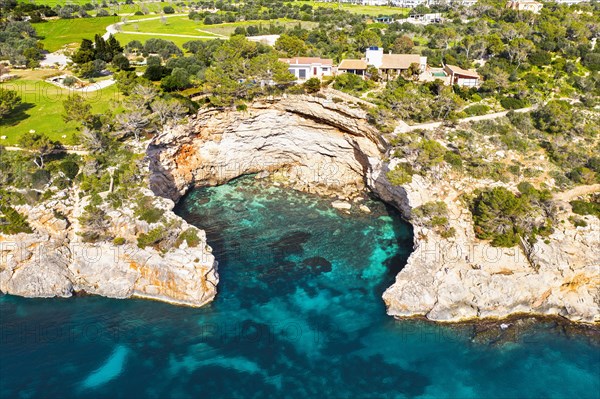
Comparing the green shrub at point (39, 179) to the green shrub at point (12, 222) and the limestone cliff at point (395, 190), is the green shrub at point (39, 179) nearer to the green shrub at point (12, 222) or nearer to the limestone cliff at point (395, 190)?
the green shrub at point (12, 222)

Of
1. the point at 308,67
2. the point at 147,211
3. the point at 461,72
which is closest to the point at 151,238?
the point at 147,211

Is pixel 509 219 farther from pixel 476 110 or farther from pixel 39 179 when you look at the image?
pixel 39 179

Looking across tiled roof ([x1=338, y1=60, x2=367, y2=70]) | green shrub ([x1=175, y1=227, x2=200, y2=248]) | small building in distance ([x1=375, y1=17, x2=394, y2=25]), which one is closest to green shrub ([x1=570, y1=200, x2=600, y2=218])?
tiled roof ([x1=338, y1=60, x2=367, y2=70])

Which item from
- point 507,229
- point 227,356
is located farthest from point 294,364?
point 507,229

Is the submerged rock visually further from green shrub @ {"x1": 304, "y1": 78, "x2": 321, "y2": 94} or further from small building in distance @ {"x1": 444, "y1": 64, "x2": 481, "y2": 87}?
small building in distance @ {"x1": 444, "y1": 64, "x2": 481, "y2": 87}

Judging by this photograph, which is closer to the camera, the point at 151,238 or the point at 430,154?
the point at 151,238
